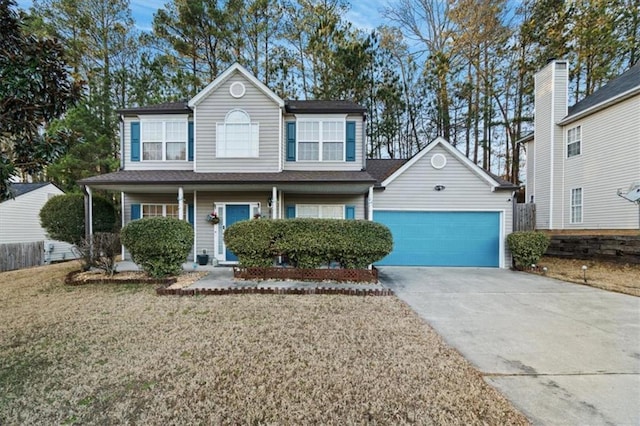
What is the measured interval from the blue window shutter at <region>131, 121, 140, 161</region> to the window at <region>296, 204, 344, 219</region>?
6.43m

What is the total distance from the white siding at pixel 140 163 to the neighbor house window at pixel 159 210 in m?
1.45

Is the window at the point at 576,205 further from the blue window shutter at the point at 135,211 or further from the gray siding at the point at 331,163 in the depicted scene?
the blue window shutter at the point at 135,211

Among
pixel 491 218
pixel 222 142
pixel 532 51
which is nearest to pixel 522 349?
pixel 491 218

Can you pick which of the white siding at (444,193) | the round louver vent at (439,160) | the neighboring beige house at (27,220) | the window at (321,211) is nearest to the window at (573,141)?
the white siding at (444,193)

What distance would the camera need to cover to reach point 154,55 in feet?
58.1

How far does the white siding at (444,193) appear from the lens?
1108 centimetres

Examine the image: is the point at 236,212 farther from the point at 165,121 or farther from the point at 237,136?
the point at 165,121

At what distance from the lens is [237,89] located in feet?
34.7

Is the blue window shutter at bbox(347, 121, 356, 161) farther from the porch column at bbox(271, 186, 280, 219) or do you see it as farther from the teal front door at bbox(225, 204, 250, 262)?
the teal front door at bbox(225, 204, 250, 262)

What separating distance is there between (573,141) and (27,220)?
27641mm

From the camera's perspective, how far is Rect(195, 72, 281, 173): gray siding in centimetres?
1062

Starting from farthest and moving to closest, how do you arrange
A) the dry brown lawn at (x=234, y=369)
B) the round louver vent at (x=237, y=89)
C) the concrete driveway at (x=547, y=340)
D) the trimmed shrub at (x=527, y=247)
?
the round louver vent at (x=237, y=89) < the trimmed shrub at (x=527, y=247) < the concrete driveway at (x=547, y=340) < the dry brown lawn at (x=234, y=369)

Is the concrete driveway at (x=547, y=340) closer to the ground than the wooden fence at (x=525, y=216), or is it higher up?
closer to the ground

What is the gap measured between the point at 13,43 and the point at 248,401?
4.23 m
